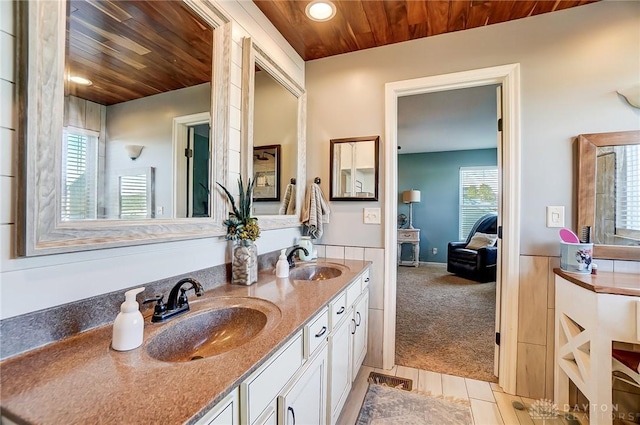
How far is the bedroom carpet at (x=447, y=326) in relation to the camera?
213 centimetres

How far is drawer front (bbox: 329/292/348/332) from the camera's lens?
1259mm

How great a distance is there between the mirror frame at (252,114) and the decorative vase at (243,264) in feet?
0.99

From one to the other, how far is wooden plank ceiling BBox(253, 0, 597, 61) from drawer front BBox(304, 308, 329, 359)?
174 centimetres

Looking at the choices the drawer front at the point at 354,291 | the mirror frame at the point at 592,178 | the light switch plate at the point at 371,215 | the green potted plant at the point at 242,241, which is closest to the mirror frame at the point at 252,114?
the green potted plant at the point at 242,241

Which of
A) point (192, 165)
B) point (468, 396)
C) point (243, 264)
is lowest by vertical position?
point (468, 396)

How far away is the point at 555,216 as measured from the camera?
169cm

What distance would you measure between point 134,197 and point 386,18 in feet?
5.89

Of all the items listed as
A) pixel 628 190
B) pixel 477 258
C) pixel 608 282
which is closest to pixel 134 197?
pixel 608 282

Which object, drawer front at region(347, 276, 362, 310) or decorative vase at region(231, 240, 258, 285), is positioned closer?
decorative vase at region(231, 240, 258, 285)

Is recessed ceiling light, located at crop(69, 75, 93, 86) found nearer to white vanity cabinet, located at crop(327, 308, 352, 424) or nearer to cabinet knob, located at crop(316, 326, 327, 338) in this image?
cabinet knob, located at crop(316, 326, 327, 338)

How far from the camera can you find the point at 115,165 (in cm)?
92


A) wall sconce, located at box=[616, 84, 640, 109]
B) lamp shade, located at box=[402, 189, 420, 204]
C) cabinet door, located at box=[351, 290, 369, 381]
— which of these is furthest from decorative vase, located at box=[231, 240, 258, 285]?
lamp shade, located at box=[402, 189, 420, 204]

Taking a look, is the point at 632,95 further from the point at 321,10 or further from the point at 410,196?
the point at 410,196

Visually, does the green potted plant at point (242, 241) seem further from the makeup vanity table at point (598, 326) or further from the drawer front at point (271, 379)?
the makeup vanity table at point (598, 326)
